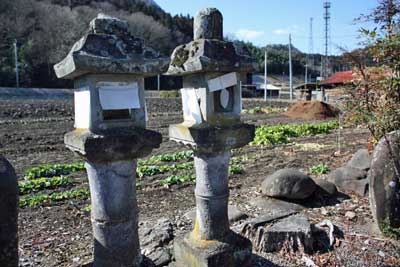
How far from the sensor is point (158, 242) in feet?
14.6

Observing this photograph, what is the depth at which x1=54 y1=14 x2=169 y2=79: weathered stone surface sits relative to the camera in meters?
2.66

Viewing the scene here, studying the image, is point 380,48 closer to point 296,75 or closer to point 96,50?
point 96,50

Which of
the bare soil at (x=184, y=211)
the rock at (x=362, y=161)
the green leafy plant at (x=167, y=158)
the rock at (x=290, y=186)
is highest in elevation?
the rock at (x=362, y=161)

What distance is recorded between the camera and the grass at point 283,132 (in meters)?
13.8

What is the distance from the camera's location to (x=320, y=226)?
4875 millimetres

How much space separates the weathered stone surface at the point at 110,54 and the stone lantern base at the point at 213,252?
6.15 feet

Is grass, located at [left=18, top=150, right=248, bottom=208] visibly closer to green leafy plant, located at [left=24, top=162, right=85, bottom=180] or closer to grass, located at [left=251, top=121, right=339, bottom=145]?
green leafy plant, located at [left=24, top=162, right=85, bottom=180]

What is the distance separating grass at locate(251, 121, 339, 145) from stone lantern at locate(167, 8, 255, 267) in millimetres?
8996

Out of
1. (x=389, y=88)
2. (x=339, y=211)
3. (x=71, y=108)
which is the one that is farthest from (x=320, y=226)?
(x=71, y=108)

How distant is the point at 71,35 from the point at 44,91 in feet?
68.0

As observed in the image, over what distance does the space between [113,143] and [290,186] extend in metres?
3.96

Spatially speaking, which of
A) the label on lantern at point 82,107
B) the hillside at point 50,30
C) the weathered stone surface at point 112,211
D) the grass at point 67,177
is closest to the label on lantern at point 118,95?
the label on lantern at point 82,107

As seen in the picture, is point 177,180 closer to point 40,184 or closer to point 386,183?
point 40,184

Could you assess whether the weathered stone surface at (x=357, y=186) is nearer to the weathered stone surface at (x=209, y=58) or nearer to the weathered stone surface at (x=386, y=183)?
the weathered stone surface at (x=386, y=183)
